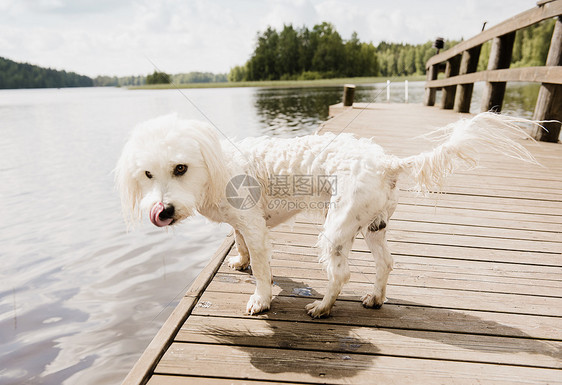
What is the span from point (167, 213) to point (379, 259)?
1.48 meters

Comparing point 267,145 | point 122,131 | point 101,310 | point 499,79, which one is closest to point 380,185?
point 267,145

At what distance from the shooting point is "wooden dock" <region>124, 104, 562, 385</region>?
2004 mm

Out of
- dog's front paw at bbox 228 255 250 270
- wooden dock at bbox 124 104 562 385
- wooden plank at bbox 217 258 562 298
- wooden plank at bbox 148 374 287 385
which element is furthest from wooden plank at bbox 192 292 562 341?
wooden plank at bbox 148 374 287 385

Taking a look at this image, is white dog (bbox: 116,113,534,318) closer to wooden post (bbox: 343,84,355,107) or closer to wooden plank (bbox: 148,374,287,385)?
wooden plank (bbox: 148,374,287,385)

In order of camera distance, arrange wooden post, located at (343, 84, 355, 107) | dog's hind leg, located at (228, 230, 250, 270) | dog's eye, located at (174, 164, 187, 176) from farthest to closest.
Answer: wooden post, located at (343, 84, 355, 107) < dog's hind leg, located at (228, 230, 250, 270) < dog's eye, located at (174, 164, 187, 176)

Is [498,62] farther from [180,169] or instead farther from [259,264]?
[180,169]

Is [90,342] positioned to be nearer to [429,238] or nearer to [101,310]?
[101,310]

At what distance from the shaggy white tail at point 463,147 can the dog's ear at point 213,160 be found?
46.1 inches

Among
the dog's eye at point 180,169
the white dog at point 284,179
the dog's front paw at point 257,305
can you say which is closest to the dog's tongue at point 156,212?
the white dog at point 284,179

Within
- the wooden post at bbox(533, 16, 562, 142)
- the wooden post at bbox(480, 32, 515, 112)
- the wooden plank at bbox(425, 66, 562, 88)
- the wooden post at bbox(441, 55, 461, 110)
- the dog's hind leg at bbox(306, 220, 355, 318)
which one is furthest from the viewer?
the wooden post at bbox(441, 55, 461, 110)

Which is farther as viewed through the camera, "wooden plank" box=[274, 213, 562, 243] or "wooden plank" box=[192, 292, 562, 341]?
"wooden plank" box=[274, 213, 562, 243]

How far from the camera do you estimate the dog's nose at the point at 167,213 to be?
206 cm

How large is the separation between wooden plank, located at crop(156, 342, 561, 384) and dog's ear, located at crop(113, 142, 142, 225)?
95cm

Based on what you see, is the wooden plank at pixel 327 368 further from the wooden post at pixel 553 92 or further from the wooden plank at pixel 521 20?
the wooden plank at pixel 521 20
